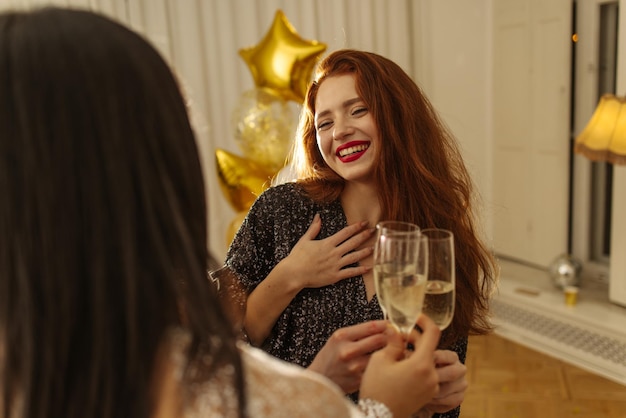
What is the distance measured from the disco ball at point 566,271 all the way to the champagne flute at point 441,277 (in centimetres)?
308

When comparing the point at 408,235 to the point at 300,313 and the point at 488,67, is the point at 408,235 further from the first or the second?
the point at 488,67

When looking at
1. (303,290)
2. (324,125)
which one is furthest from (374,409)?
(324,125)

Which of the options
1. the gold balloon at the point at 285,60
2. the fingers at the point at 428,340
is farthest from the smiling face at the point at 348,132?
the gold balloon at the point at 285,60

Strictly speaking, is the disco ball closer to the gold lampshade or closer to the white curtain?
the gold lampshade

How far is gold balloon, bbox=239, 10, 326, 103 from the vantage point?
3.52m

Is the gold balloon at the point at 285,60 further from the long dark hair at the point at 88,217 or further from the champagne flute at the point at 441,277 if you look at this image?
the long dark hair at the point at 88,217

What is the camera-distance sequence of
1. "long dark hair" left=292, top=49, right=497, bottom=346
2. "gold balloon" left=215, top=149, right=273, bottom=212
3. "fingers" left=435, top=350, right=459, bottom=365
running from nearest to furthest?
1. "fingers" left=435, top=350, right=459, bottom=365
2. "long dark hair" left=292, top=49, right=497, bottom=346
3. "gold balloon" left=215, top=149, right=273, bottom=212

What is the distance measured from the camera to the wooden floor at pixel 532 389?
3262 mm

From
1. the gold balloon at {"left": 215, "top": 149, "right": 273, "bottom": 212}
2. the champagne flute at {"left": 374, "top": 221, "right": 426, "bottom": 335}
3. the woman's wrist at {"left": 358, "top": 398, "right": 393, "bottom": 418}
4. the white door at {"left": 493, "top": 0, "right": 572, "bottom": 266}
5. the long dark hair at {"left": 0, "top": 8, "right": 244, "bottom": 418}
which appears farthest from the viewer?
the white door at {"left": 493, "top": 0, "right": 572, "bottom": 266}

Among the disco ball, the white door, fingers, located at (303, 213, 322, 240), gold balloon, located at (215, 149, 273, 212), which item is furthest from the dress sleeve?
the disco ball

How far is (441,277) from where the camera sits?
1226 millimetres

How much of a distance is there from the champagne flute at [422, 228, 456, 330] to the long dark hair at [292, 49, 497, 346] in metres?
0.44

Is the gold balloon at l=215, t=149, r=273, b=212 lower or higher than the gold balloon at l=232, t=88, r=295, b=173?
lower

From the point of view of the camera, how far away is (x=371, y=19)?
Result: 16.6 ft
